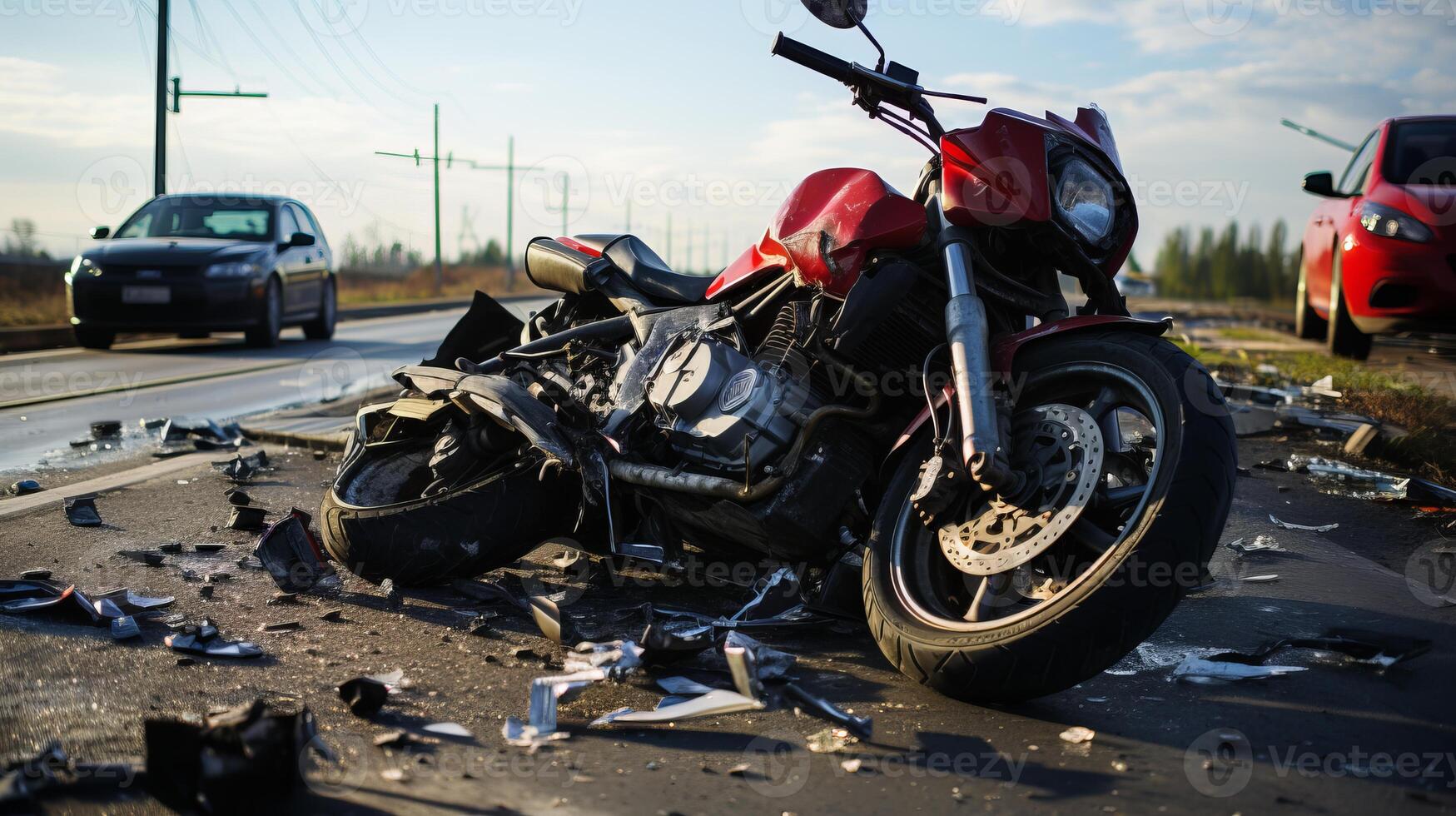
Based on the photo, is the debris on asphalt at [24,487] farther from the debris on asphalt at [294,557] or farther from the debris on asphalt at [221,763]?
the debris on asphalt at [221,763]

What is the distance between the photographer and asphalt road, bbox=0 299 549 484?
8.11 m

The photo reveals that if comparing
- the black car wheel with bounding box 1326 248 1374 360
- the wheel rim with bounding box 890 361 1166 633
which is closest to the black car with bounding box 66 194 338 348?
the black car wheel with bounding box 1326 248 1374 360

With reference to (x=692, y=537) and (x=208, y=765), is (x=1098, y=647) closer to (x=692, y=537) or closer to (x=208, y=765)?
(x=692, y=537)

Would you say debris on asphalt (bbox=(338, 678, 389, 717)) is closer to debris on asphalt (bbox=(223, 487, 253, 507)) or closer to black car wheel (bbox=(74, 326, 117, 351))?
debris on asphalt (bbox=(223, 487, 253, 507))

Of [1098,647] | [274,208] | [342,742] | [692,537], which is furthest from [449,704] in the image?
[274,208]

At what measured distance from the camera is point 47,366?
1246 cm

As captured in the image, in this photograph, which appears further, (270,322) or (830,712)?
(270,322)

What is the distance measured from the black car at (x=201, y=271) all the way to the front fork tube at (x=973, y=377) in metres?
11.8

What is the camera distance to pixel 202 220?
14.8 meters

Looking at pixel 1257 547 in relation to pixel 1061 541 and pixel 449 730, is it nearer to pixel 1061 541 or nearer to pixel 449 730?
pixel 1061 541

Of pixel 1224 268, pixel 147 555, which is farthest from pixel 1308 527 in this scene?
pixel 1224 268

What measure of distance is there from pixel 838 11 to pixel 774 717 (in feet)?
6.89

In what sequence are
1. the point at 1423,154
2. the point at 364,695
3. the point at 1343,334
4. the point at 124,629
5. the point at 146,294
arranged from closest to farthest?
the point at 364,695 → the point at 124,629 → the point at 1423,154 → the point at 1343,334 → the point at 146,294

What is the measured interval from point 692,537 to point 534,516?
615mm
